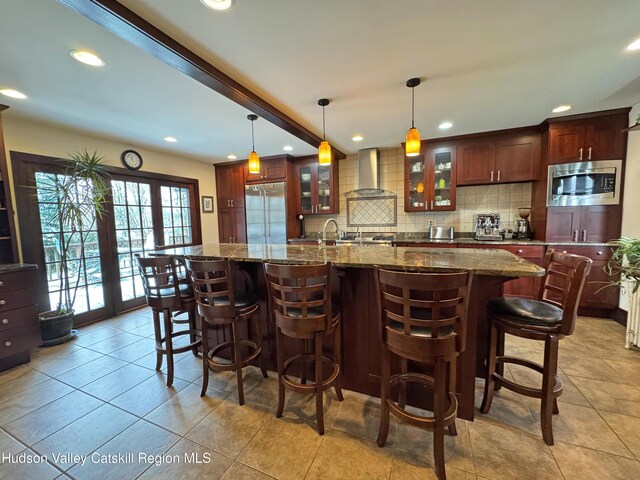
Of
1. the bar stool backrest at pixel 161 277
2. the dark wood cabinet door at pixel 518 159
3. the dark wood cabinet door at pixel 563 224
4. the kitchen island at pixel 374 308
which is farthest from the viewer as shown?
the dark wood cabinet door at pixel 518 159

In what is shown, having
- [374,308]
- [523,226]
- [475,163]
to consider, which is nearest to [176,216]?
[374,308]

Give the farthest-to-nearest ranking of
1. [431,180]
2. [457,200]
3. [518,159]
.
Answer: [457,200]
[431,180]
[518,159]

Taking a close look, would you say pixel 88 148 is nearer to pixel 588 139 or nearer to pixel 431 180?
pixel 431 180

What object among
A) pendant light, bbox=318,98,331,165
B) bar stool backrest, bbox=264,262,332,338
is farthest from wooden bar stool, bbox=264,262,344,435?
pendant light, bbox=318,98,331,165

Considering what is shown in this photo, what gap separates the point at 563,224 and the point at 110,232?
6012 mm

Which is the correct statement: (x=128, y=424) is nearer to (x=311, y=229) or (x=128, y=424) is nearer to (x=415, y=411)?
(x=415, y=411)

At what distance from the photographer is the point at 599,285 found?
3.19m

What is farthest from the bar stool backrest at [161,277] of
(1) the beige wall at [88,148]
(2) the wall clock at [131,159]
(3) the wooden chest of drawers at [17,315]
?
(2) the wall clock at [131,159]

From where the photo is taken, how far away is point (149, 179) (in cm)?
416

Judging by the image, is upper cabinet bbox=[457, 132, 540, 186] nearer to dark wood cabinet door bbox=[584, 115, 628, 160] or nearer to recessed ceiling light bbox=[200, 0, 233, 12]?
dark wood cabinet door bbox=[584, 115, 628, 160]

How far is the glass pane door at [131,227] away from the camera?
12.4 feet

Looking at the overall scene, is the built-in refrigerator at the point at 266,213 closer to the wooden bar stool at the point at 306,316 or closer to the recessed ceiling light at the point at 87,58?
the recessed ceiling light at the point at 87,58

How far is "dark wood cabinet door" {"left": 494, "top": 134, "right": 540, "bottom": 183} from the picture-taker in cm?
356

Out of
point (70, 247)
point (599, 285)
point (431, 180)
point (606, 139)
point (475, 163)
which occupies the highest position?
point (606, 139)
